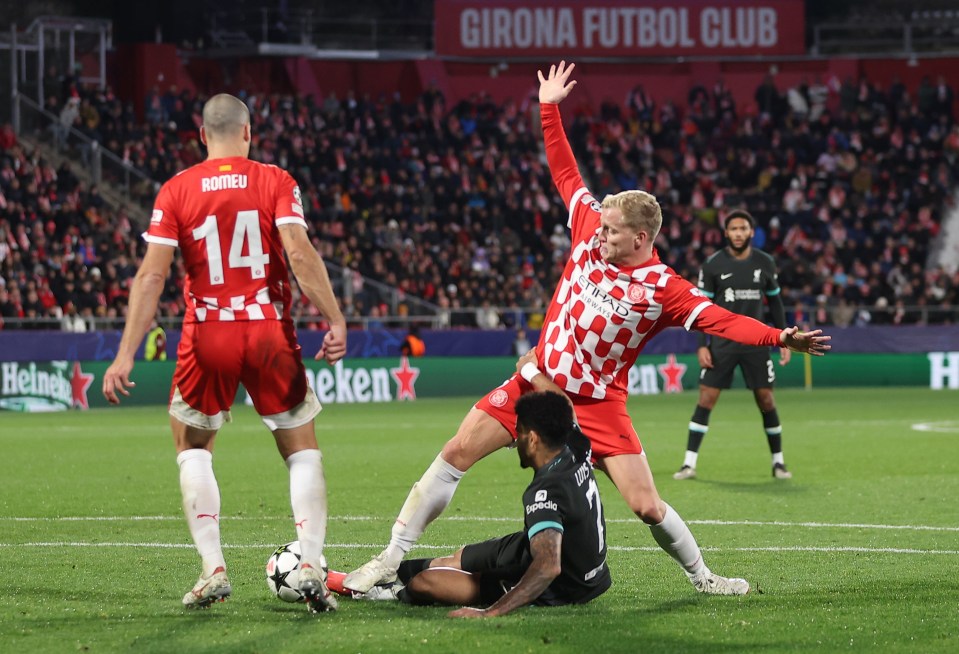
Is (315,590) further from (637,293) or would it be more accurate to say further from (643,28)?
(643,28)

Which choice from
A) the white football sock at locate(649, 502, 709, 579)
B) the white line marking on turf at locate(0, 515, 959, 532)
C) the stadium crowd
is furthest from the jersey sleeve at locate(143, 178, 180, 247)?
the stadium crowd

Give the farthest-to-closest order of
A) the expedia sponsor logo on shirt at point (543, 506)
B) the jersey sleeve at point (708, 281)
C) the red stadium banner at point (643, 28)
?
the red stadium banner at point (643, 28) → the jersey sleeve at point (708, 281) → the expedia sponsor logo on shirt at point (543, 506)

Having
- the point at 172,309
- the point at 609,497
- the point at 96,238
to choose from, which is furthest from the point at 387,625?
the point at 96,238

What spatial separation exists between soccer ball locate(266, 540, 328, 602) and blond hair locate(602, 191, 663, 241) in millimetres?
2170

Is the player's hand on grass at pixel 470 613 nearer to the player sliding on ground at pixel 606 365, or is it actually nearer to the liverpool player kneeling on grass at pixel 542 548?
the liverpool player kneeling on grass at pixel 542 548

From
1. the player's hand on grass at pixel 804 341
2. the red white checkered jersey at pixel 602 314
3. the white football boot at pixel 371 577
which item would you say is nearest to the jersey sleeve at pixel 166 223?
the white football boot at pixel 371 577

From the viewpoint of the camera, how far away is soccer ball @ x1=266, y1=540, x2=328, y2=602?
23.3ft

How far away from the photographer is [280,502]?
40.4 feet

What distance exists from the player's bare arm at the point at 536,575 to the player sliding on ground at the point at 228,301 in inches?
31.8

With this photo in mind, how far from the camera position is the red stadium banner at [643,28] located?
144ft

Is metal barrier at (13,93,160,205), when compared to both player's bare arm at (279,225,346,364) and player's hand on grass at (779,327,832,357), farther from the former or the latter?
player's hand on grass at (779,327,832,357)

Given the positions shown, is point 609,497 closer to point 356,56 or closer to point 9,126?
point 9,126

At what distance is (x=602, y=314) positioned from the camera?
7508mm

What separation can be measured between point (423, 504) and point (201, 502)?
1132 mm
